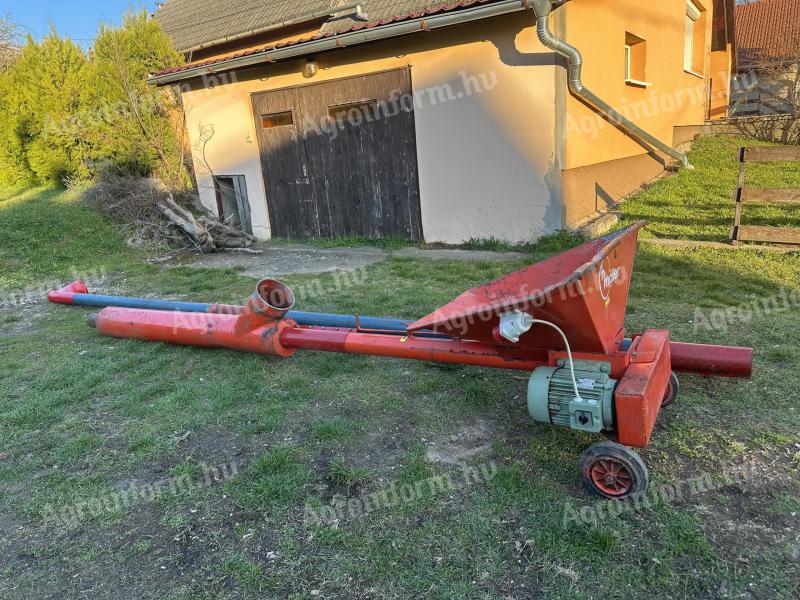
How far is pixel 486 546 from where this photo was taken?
2.48 m

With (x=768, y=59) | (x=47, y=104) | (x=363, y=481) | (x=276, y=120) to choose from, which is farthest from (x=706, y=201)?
(x=768, y=59)

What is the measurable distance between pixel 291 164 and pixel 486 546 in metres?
9.21

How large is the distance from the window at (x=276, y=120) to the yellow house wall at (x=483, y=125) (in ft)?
2.63

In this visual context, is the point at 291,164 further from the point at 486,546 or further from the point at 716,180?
the point at 486,546

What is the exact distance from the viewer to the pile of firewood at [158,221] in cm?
1009

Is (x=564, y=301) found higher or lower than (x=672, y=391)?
higher

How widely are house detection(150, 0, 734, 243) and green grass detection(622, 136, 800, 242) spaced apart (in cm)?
56

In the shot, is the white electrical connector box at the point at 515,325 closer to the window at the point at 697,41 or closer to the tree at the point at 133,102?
the tree at the point at 133,102

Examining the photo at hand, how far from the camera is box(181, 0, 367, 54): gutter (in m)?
9.62

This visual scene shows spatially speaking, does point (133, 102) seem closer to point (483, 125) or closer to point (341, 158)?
point (341, 158)

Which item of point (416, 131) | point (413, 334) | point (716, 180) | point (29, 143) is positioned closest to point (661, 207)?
point (716, 180)

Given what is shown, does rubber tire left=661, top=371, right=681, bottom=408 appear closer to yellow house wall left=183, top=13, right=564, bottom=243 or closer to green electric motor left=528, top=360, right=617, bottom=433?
green electric motor left=528, top=360, right=617, bottom=433

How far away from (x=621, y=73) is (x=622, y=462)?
28.6 ft

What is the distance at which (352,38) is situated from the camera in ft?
27.6
